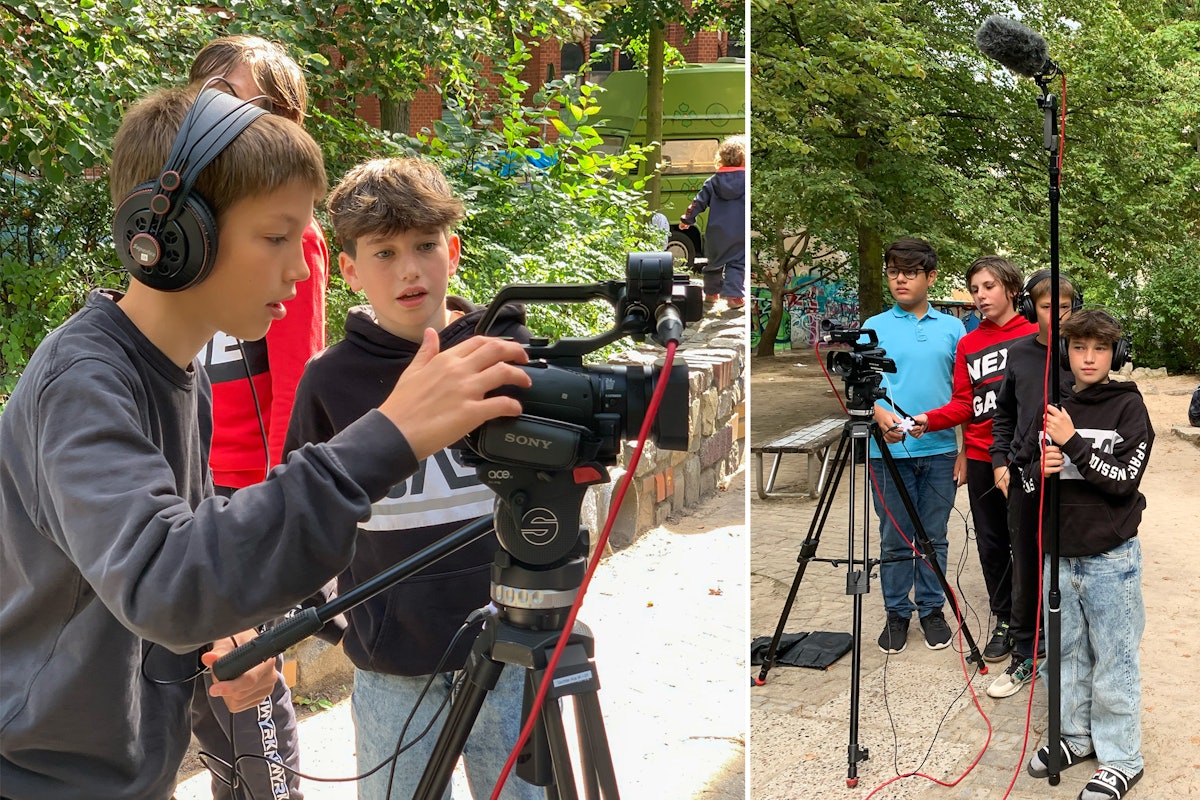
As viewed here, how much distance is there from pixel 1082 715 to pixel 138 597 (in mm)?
3710

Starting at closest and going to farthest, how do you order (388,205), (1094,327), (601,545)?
(601,545) → (388,205) → (1094,327)

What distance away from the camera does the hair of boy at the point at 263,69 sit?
2.27 meters

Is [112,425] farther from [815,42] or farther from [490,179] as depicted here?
[815,42]

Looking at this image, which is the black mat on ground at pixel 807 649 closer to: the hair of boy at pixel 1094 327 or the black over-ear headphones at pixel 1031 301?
the black over-ear headphones at pixel 1031 301

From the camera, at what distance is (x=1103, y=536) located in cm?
368

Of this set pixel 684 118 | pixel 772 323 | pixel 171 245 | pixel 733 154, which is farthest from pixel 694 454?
pixel 772 323

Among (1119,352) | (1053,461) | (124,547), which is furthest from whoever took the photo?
(1119,352)

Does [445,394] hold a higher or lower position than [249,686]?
Result: higher

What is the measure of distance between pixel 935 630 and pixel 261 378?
11.7ft

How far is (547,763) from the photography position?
140cm

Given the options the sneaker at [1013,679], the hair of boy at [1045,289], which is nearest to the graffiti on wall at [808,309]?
the hair of boy at [1045,289]

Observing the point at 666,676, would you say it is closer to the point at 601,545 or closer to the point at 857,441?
the point at 857,441

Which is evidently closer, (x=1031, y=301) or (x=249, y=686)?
(x=249, y=686)

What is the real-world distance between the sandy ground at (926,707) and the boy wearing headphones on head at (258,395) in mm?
1719
